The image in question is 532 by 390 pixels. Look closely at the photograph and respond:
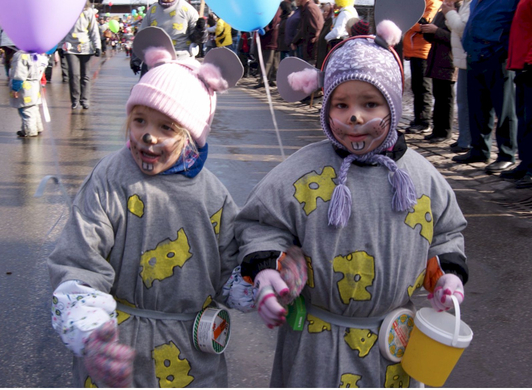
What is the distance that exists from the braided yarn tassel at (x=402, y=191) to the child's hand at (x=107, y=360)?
0.89 meters

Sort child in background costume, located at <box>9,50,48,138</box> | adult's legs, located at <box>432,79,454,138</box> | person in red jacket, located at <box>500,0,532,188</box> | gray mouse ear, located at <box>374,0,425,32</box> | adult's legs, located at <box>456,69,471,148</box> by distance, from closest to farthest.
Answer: gray mouse ear, located at <box>374,0,425,32</box>, person in red jacket, located at <box>500,0,532,188</box>, adult's legs, located at <box>456,69,471,148</box>, adult's legs, located at <box>432,79,454,138</box>, child in background costume, located at <box>9,50,48,138</box>

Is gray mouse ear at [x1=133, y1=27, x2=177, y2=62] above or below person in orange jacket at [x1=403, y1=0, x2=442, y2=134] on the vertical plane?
above

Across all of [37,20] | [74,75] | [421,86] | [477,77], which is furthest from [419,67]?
[37,20]

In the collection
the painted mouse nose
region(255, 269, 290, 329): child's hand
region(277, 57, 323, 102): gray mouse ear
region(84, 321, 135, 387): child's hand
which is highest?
region(277, 57, 323, 102): gray mouse ear

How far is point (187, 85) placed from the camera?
6.85ft

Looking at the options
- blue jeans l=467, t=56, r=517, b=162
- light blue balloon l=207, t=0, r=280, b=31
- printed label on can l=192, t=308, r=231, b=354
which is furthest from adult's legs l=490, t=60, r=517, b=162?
printed label on can l=192, t=308, r=231, b=354

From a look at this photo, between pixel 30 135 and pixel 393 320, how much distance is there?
23.8 feet

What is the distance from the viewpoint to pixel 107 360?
1.66m

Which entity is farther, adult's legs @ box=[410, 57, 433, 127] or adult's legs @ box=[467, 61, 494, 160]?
adult's legs @ box=[410, 57, 433, 127]

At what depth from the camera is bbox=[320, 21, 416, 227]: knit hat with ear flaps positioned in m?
1.91

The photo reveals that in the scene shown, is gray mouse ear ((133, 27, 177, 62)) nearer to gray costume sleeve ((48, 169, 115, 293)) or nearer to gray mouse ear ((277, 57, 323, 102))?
gray mouse ear ((277, 57, 323, 102))

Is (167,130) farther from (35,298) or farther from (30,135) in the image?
(30,135)

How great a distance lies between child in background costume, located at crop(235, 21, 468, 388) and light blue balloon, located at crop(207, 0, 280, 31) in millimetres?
1910

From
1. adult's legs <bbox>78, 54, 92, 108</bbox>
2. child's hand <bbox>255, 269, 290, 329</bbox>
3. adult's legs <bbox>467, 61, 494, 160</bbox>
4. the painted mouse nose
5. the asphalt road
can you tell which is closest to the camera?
child's hand <bbox>255, 269, 290, 329</bbox>
